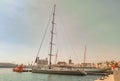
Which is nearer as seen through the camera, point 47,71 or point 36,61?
point 47,71

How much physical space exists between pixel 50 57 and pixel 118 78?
62.8 m

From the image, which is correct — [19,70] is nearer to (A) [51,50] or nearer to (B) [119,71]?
(A) [51,50]

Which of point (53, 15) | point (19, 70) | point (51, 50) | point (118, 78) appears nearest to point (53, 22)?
point (53, 15)

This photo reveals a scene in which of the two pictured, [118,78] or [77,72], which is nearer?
[118,78]

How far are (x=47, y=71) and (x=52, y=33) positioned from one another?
1349 centimetres

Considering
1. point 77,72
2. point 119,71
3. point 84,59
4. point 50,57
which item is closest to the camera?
point 119,71

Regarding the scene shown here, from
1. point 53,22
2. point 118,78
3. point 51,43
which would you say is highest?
point 53,22

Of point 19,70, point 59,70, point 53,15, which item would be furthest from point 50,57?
point 19,70

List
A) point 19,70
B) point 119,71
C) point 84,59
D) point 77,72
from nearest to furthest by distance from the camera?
point 119,71 < point 77,72 < point 19,70 < point 84,59

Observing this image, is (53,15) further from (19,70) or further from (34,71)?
(19,70)

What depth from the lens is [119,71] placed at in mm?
14852

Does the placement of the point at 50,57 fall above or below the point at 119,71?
above

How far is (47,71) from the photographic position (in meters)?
73.2

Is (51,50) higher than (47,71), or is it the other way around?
(51,50)
